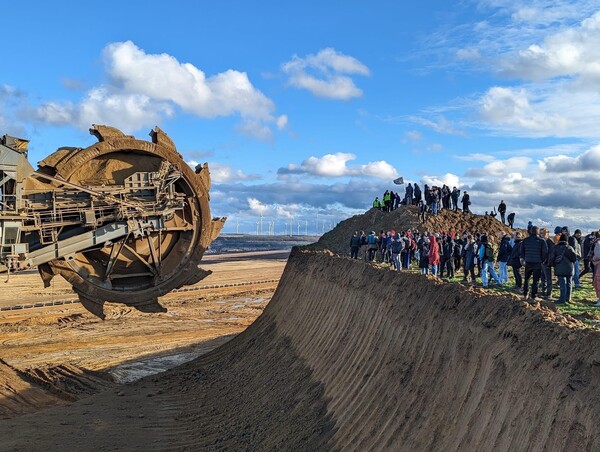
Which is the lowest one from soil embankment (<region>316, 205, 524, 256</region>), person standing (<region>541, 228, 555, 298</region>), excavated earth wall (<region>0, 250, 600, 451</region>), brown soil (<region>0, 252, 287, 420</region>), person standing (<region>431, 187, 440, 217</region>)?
brown soil (<region>0, 252, 287, 420</region>)

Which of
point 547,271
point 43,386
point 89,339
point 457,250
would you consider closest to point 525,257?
point 547,271

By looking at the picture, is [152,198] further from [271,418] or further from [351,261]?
[271,418]

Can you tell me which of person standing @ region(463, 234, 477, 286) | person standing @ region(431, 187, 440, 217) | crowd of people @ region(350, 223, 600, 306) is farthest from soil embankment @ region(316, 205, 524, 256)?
person standing @ region(463, 234, 477, 286)

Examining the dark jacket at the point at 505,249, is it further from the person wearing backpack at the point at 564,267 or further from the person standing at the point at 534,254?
the person wearing backpack at the point at 564,267

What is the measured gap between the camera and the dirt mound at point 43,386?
43.2ft

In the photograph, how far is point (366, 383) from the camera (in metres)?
8.16

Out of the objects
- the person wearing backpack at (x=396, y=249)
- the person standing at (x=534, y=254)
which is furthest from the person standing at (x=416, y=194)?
the person standing at (x=534, y=254)

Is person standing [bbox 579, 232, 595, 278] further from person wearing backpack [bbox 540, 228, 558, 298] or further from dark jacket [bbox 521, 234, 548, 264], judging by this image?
dark jacket [bbox 521, 234, 548, 264]

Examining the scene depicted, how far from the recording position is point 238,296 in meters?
34.7

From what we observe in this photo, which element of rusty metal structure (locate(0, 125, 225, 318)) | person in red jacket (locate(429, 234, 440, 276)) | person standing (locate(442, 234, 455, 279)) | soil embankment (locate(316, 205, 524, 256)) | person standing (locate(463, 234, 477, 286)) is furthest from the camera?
soil embankment (locate(316, 205, 524, 256))

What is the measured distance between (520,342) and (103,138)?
987 centimetres

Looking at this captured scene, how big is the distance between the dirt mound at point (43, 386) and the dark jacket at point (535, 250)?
11.5 metres

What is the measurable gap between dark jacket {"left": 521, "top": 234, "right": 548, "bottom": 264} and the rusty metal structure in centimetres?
744

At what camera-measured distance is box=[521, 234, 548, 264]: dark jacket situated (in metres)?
11.0
